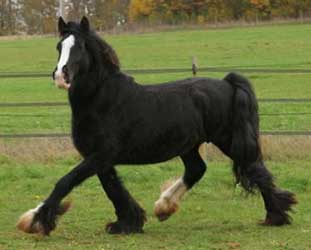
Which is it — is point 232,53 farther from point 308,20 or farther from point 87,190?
point 87,190

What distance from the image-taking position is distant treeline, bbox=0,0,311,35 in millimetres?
56281

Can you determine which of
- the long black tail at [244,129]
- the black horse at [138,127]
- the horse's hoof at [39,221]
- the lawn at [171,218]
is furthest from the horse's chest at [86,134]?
the long black tail at [244,129]

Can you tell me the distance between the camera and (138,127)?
6465 mm

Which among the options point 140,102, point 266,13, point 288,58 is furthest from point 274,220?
point 266,13

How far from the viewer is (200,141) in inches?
272

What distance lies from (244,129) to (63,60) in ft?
6.52

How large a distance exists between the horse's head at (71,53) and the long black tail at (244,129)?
161 centimetres

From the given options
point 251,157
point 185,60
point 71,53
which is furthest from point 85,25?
point 185,60

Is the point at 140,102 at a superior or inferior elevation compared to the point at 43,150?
superior

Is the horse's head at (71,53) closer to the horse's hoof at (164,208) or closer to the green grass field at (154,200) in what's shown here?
the green grass field at (154,200)

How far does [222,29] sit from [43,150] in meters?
41.7

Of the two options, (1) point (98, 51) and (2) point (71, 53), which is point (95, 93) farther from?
(2) point (71, 53)

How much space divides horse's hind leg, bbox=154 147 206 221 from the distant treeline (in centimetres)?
4305

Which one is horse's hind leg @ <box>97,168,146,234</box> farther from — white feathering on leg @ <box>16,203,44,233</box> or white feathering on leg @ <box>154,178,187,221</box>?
white feathering on leg @ <box>16,203,44,233</box>
